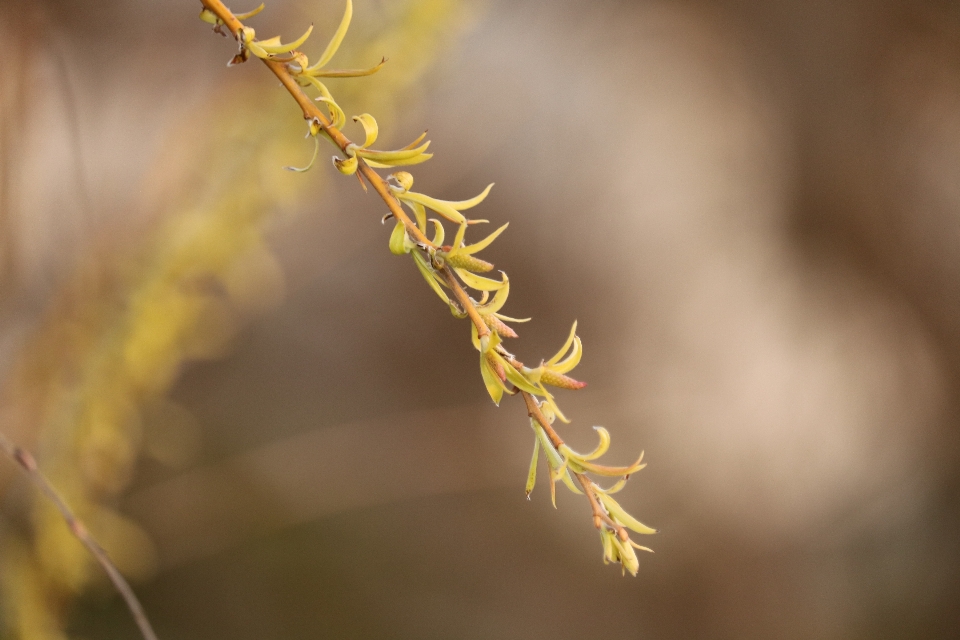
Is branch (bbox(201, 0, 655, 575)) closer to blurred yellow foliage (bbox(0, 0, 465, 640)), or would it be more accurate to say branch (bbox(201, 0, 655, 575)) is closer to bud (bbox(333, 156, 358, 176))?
bud (bbox(333, 156, 358, 176))

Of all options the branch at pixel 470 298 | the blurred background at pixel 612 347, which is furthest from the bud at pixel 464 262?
the blurred background at pixel 612 347

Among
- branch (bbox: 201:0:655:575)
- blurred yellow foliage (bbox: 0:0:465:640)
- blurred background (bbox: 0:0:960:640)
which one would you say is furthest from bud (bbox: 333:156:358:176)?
blurred background (bbox: 0:0:960:640)

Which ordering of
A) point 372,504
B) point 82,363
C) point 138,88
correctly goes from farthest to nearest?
point 372,504
point 138,88
point 82,363

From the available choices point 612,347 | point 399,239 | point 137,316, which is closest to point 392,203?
point 399,239

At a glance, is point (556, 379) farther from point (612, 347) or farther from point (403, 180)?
point (612, 347)

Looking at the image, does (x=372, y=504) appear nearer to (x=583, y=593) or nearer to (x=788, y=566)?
(x=583, y=593)

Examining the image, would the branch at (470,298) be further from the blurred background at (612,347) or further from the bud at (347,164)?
the blurred background at (612,347)

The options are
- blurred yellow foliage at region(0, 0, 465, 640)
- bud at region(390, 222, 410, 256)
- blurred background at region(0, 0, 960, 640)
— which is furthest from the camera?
blurred background at region(0, 0, 960, 640)

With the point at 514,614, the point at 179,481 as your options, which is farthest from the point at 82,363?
the point at 514,614
